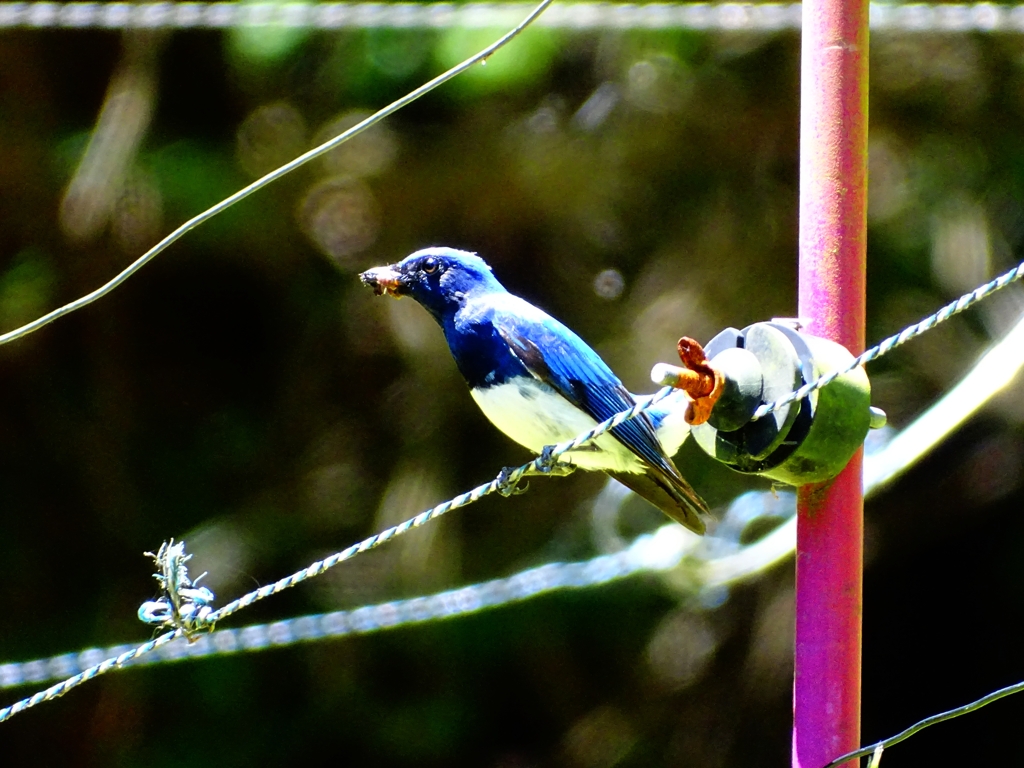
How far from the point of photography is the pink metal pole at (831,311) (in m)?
1.80

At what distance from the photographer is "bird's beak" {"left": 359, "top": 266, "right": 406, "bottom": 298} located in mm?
2858

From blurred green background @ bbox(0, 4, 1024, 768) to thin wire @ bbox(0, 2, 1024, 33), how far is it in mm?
342

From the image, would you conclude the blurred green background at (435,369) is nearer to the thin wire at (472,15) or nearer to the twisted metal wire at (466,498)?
the thin wire at (472,15)

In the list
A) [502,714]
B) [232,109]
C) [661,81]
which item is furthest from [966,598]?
[232,109]

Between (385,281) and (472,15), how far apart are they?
4.73ft

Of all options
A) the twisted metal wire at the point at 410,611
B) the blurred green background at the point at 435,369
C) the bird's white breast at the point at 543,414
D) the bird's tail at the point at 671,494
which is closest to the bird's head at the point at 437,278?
the bird's white breast at the point at 543,414

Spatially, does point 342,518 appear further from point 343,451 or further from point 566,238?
point 566,238

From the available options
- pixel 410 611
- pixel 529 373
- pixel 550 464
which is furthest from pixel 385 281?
pixel 410 611

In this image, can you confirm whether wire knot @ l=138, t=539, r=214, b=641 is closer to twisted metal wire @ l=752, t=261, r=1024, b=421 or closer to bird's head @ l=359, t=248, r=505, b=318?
twisted metal wire @ l=752, t=261, r=1024, b=421

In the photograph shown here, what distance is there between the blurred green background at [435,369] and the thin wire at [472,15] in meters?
0.34

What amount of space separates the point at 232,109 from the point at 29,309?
1.13 m

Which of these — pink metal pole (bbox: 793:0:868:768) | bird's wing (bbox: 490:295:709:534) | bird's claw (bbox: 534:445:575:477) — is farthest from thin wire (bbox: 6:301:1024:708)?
pink metal pole (bbox: 793:0:868:768)

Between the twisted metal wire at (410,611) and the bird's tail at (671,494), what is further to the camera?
the twisted metal wire at (410,611)

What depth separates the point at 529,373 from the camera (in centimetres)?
284
